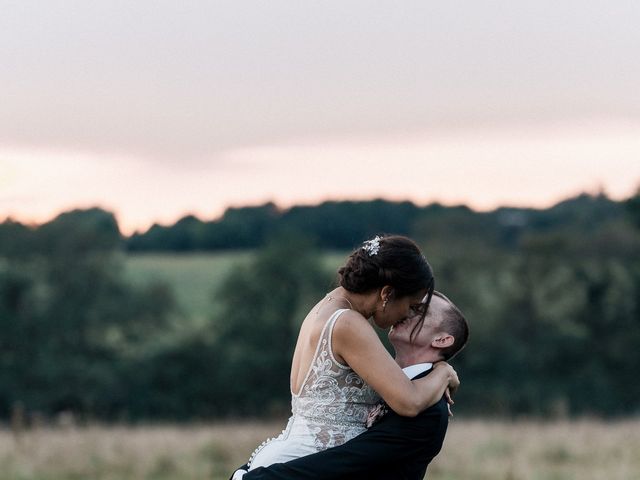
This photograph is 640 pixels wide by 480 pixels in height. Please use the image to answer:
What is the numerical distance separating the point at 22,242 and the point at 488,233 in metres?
18.3

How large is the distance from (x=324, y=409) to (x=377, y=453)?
26 centimetres

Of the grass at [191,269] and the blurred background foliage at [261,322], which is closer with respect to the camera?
the blurred background foliage at [261,322]

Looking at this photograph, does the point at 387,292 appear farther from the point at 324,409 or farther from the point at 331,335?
the point at 324,409

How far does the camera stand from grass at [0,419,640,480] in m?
10.1

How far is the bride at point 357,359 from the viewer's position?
11.5ft

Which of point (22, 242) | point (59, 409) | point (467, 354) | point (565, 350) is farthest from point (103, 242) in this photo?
point (565, 350)

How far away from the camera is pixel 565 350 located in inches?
1414

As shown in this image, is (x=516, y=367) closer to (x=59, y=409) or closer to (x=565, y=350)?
(x=565, y=350)

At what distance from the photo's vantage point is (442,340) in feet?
12.2

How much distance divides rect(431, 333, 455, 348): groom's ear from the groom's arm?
8.6 inches

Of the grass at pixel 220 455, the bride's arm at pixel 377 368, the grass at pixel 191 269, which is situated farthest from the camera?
the grass at pixel 191 269

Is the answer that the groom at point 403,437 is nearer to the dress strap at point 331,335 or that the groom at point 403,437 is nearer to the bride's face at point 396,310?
the bride's face at point 396,310

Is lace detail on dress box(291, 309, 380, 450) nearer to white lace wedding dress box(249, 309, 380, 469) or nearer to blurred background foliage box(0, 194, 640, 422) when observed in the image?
white lace wedding dress box(249, 309, 380, 469)

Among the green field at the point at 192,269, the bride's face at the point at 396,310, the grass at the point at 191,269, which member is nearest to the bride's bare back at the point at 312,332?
the bride's face at the point at 396,310
